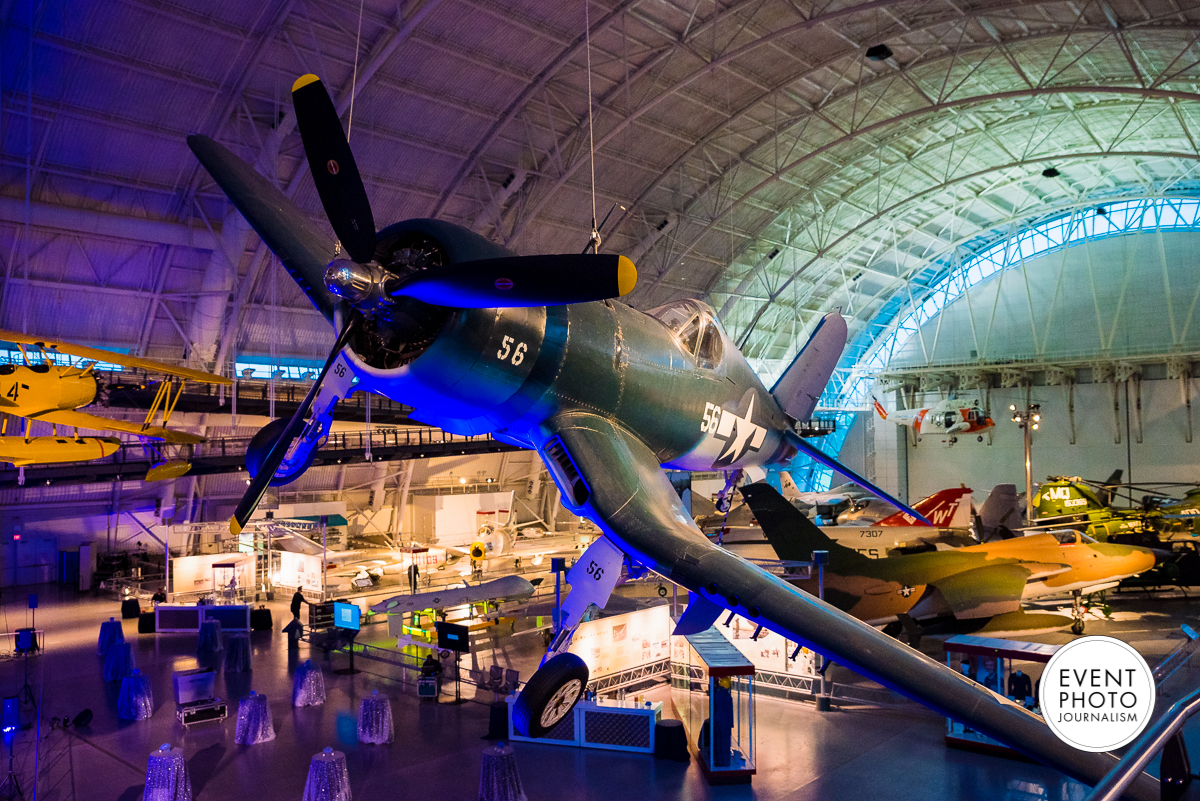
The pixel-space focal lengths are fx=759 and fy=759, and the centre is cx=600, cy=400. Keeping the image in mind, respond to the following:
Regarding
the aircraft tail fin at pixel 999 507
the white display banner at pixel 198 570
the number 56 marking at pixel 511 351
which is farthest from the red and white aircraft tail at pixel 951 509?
the number 56 marking at pixel 511 351

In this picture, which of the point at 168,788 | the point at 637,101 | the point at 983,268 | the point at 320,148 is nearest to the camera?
the point at 320,148

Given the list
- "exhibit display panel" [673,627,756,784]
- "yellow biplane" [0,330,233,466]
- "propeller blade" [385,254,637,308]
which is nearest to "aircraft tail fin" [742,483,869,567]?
"exhibit display panel" [673,627,756,784]

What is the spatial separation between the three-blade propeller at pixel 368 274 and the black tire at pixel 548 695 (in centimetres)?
268

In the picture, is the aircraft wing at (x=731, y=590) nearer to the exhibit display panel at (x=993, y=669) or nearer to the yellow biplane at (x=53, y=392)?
the exhibit display panel at (x=993, y=669)

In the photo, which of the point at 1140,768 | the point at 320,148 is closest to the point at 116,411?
the point at 320,148

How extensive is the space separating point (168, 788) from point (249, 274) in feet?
62.2

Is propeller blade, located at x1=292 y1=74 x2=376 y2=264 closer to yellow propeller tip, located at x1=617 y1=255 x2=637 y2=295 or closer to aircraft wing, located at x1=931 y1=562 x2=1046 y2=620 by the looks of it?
yellow propeller tip, located at x1=617 y1=255 x2=637 y2=295

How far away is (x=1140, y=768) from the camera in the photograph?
2.95m

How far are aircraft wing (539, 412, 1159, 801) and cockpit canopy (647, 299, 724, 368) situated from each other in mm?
1563

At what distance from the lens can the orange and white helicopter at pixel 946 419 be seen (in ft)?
132

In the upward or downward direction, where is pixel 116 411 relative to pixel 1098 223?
downward

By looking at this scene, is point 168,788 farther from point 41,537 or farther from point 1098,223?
point 1098,223

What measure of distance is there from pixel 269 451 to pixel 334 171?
8.14 feet

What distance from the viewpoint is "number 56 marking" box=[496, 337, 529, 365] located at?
622 cm
